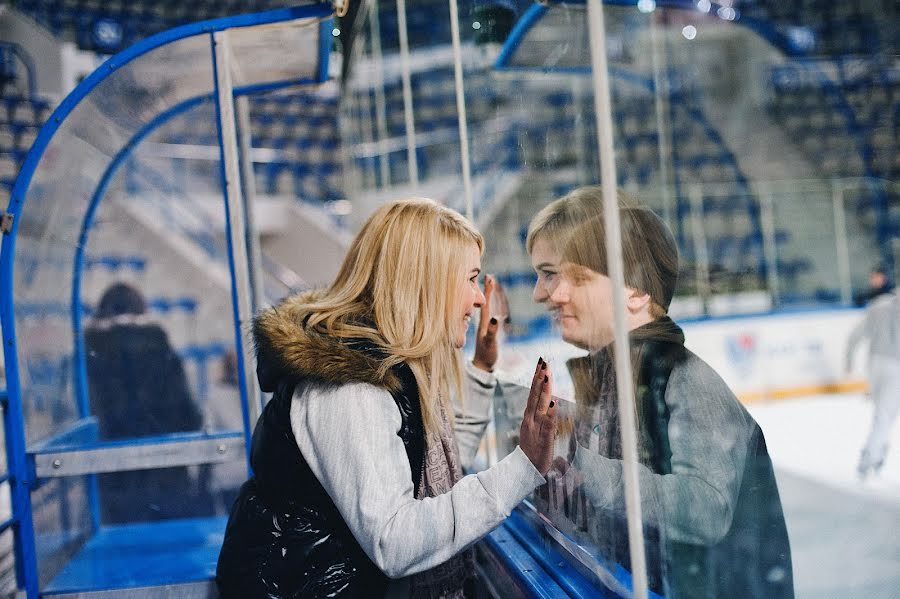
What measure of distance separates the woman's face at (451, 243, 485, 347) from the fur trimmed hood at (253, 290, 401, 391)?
0.18 metres

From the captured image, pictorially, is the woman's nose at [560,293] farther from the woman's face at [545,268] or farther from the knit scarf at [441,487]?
the knit scarf at [441,487]

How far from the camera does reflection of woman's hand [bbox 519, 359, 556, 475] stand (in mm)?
1121

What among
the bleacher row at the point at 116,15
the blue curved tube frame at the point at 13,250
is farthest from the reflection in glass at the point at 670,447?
the bleacher row at the point at 116,15

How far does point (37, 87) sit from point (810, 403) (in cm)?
961

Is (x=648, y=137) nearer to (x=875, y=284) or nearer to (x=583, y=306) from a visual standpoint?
(x=875, y=284)

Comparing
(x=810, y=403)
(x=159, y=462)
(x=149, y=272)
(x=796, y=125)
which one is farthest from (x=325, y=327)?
(x=796, y=125)

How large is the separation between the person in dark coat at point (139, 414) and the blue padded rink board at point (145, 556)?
63 mm

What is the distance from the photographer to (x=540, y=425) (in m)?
1.13

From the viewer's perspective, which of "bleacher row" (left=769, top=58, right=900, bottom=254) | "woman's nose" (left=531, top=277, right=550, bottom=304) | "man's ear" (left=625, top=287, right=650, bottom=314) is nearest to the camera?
"man's ear" (left=625, top=287, right=650, bottom=314)

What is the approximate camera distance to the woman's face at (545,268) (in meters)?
1.29

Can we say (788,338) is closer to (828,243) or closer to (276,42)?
(828,243)

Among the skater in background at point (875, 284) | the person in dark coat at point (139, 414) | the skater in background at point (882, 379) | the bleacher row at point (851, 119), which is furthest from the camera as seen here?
the skater in background at point (875, 284)

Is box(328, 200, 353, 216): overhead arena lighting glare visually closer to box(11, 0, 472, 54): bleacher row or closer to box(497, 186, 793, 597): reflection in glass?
box(11, 0, 472, 54): bleacher row

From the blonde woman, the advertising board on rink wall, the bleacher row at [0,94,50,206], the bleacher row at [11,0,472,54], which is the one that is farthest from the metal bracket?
the bleacher row at [11,0,472,54]
